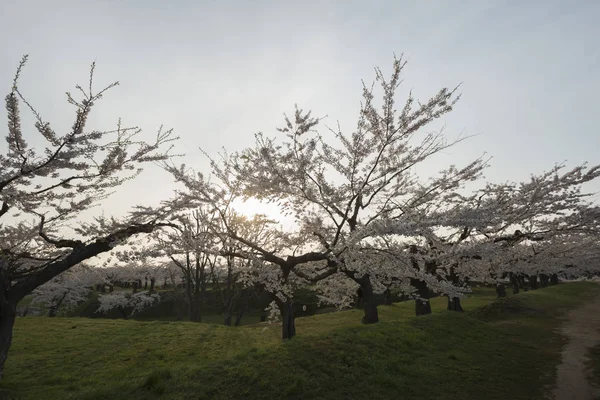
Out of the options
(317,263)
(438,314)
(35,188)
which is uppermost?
(35,188)

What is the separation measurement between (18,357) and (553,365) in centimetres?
2391

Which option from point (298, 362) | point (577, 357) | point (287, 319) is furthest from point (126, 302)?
point (577, 357)

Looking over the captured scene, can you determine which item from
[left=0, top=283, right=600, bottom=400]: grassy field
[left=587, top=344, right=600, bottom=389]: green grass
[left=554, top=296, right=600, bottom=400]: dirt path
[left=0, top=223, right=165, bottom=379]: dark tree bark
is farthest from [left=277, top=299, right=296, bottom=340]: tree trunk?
[left=587, top=344, right=600, bottom=389]: green grass

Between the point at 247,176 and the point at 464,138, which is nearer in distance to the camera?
the point at 464,138

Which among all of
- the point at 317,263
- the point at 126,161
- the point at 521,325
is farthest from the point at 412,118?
the point at 521,325

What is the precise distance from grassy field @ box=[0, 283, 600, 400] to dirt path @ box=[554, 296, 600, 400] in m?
0.41

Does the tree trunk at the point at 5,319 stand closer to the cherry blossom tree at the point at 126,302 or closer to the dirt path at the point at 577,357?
the dirt path at the point at 577,357

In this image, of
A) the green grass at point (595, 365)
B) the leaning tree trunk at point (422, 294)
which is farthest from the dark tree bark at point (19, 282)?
the leaning tree trunk at point (422, 294)

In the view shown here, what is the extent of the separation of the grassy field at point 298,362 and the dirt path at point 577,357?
412mm

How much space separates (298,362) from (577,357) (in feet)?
39.0

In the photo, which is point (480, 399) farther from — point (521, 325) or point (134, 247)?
point (521, 325)

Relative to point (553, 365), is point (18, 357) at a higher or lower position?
higher

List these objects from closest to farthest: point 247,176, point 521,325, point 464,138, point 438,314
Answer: point 464,138
point 247,176
point 438,314
point 521,325

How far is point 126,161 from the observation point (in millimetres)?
9289
